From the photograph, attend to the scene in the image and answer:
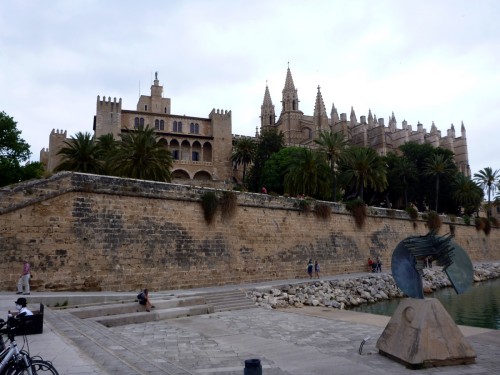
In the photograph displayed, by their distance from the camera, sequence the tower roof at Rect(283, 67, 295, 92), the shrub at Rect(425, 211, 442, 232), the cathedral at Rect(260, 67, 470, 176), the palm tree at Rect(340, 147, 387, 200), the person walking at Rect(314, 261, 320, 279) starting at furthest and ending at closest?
the tower roof at Rect(283, 67, 295, 92) < the cathedral at Rect(260, 67, 470, 176) < the shrub at Rect(425, 211, 442, 232) < the palm tree at Rect(340, 147, 387, 200) < the person walking at Rect(314, 261, 320, 279)

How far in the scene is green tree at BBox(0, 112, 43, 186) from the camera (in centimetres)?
2877

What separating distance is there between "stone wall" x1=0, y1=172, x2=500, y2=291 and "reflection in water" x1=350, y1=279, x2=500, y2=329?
19.2 feet

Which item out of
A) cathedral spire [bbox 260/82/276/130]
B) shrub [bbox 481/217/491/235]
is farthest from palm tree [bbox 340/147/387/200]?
cathedral spire [bbox 260/82/276/130]

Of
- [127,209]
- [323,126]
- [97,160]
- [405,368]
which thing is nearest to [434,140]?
[323,126]

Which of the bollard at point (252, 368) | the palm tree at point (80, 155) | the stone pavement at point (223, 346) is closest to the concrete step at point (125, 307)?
the stone pavement at point (223, 346)

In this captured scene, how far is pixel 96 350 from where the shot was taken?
7.23 m

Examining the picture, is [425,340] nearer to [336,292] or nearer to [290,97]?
[336,292]

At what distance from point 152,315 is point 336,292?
10.4m

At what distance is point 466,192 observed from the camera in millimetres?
46375

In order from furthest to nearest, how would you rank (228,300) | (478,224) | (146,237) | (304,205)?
(478,224) < (304,205) < (146,237) < (228,300)

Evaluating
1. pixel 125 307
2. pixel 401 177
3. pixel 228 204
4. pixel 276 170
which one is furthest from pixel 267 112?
pixel 125 307

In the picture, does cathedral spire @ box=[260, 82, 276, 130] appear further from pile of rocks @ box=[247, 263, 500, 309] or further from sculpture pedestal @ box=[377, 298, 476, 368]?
sculpture pedestal @ box=[377, 298, 476, 368]

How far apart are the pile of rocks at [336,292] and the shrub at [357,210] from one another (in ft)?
16.4

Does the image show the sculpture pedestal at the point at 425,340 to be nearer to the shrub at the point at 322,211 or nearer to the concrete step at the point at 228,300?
the concrete step at the point at 228,300
